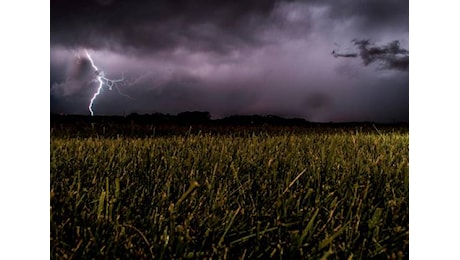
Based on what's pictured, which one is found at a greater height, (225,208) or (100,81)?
(100,81)

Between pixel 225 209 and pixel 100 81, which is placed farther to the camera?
pixel 100 81

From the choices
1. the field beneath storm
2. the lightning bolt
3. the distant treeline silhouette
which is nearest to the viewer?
the field beneath storm

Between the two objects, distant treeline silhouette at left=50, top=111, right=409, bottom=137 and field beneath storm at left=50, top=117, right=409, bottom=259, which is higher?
distant treeline silhouette at left=50, top=111, right=409, bottom=137

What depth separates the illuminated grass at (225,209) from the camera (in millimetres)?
1047

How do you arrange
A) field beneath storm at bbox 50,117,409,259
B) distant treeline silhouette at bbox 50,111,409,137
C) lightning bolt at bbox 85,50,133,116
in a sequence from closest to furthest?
field beneath storm at bbox 50,117,409,259
lightning bolt at bbox 85,50,133,116
distant treeline silhouette at bbox 50,111,409,137

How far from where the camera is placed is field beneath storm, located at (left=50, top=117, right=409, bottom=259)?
1.04m

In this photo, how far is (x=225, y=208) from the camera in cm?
129

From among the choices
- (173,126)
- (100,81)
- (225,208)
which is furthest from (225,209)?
(173,126)

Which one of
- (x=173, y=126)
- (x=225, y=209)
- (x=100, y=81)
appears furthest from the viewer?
(x=173, y=126)

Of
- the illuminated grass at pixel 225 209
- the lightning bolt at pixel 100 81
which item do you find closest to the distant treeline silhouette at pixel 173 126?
the lightning bolt at pixel 100 81

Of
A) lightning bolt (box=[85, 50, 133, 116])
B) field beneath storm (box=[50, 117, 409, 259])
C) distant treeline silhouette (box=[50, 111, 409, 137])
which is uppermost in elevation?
lightning bolt (box=[85, 50, 133, 116])

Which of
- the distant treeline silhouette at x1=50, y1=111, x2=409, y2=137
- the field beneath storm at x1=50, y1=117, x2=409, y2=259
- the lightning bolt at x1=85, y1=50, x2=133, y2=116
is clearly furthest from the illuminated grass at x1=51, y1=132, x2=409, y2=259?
the distant treeline silhouette at x1=50, y1=111, x2=409, y2=137

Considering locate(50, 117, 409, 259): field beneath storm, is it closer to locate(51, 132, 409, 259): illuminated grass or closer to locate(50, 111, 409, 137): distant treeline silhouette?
locate(51, 132, 409, 259): illuminated grass

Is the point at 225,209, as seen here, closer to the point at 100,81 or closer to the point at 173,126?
the point at 100,81
